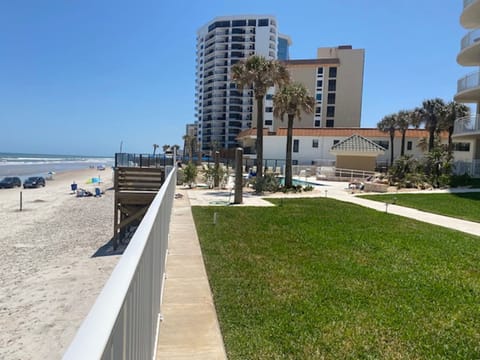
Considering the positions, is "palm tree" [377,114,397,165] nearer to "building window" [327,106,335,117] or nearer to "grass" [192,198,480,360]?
"building window" [327,106,335,117]

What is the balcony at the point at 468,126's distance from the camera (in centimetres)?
2819

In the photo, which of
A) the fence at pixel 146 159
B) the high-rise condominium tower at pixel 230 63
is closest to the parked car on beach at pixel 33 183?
the fence at pixel 146 159

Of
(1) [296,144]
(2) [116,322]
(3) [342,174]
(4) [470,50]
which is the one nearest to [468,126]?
(4) [470,50]

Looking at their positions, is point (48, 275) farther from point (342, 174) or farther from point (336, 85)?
point (336, 85)

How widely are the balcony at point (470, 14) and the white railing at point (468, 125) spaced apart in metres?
8.27

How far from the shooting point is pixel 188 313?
199 inches

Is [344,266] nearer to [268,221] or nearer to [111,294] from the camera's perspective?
[268,221]

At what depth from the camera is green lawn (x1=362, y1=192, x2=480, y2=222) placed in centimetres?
1441

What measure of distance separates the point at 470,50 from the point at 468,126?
617 centimetres

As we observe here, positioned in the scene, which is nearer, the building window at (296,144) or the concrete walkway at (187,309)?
the concrete walkway at (187,309)

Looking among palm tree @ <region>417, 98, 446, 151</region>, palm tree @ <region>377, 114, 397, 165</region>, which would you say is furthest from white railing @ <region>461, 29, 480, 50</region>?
palm tree @ <region>377, 114, 397, 165</region>

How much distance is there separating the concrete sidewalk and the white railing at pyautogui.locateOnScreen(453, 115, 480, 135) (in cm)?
2761

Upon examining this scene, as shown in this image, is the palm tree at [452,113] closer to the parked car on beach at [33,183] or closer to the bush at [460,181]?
the bush at [460,181]

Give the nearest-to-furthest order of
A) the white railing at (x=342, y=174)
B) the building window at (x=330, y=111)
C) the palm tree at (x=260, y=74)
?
the palm tree at (x=260, y=74) < the white railing at (x=342, y=174) < the building window at (x=330, y=111)
